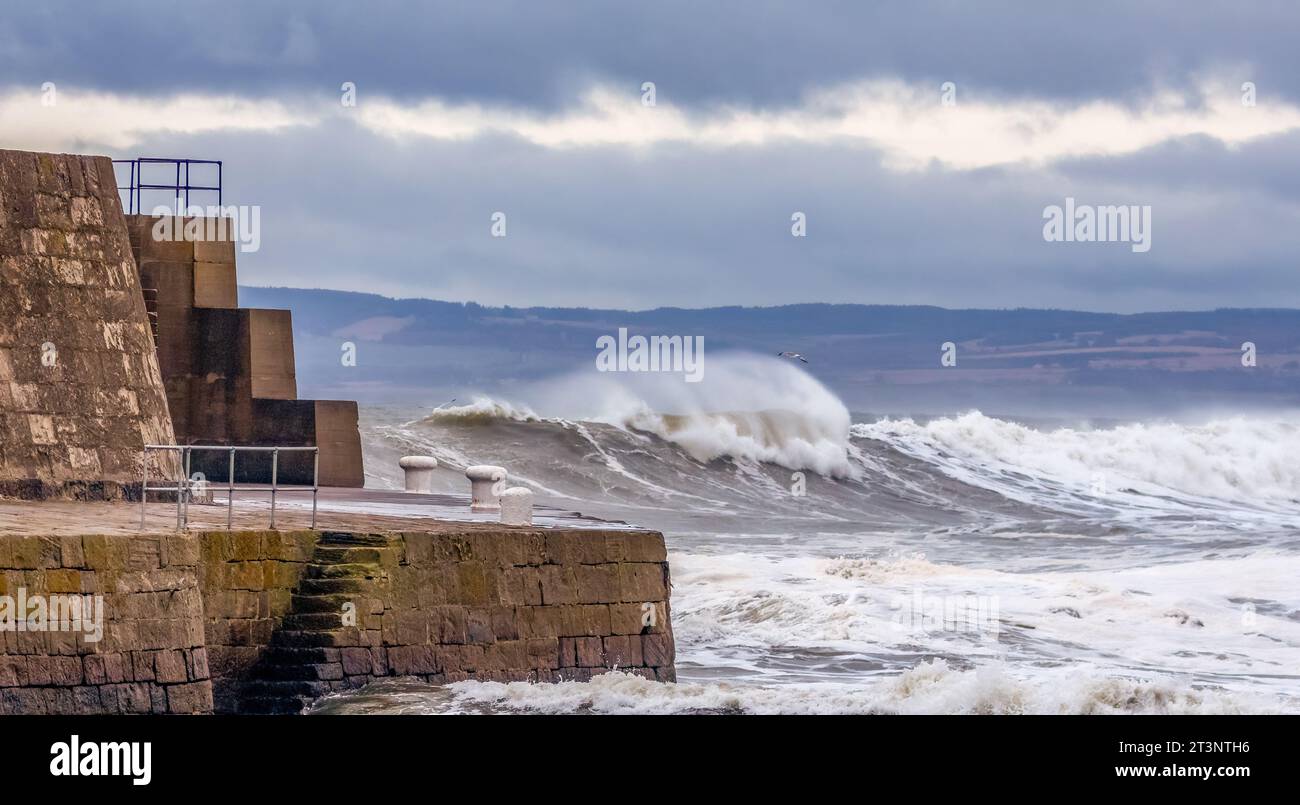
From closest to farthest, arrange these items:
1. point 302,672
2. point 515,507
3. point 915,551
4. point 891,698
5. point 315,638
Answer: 1. point 302,672
2. point 315,638
3. point 891,698
4. point 515,507
5. point 915,551

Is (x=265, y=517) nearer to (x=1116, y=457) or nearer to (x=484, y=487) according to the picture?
(x=484, y=487)

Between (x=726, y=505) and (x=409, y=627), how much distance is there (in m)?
24.5

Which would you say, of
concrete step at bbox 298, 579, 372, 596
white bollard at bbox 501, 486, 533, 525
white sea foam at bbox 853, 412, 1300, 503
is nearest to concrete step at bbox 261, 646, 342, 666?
concrete step at bbox 298, 579, 372, 596

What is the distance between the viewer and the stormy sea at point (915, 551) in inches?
595

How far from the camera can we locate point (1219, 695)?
15.4 m

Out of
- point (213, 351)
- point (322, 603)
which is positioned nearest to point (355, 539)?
point (322, 603)

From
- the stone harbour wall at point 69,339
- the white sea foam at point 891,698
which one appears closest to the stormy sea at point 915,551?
the white sea foam at point 891,698

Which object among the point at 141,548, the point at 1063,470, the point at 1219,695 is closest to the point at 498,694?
the point at 141,548

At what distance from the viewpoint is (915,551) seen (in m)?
32.4

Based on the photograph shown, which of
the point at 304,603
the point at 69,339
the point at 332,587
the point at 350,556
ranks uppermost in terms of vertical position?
the point at 69,339

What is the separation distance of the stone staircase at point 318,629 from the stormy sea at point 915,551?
283mm

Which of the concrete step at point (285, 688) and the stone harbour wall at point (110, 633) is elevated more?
the stone harbour wall at point (110, 633)

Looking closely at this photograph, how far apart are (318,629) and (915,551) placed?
19.3 m

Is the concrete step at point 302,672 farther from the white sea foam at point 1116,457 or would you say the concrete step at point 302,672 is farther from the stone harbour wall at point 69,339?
the white sea foam at point 1116,457
